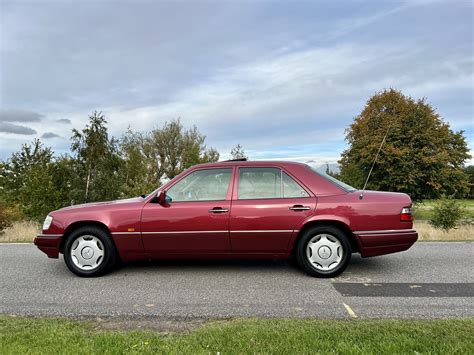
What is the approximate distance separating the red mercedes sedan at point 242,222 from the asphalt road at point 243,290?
13.0 inches

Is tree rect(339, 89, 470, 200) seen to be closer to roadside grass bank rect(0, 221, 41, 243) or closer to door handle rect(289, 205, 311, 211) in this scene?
roadside grass bank rect(0, 221, 41, 243)

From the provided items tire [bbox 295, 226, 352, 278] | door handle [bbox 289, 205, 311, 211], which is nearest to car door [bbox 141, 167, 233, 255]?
door handle [bbox 289, 205, 311, 211]

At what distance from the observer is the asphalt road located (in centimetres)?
415

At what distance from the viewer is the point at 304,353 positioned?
2943mm

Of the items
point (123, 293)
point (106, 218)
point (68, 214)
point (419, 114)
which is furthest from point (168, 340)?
point (419, 114)

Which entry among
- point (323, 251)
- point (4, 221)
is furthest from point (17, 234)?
point (323, 251)

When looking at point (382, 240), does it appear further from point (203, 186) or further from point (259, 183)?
point (203, 186)

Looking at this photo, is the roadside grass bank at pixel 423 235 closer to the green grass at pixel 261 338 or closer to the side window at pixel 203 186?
the side window at pixel 203 186

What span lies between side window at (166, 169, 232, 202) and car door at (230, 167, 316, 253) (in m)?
0.21

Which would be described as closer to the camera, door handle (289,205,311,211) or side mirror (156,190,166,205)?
door handle (289,205,311,211)

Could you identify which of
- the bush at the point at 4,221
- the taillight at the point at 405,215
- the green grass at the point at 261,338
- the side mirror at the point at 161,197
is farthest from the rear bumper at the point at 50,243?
the bush at the point at 4,221

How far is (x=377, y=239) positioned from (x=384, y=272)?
783mm

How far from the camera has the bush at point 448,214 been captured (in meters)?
14.0

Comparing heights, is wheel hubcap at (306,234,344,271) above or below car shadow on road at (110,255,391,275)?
above
